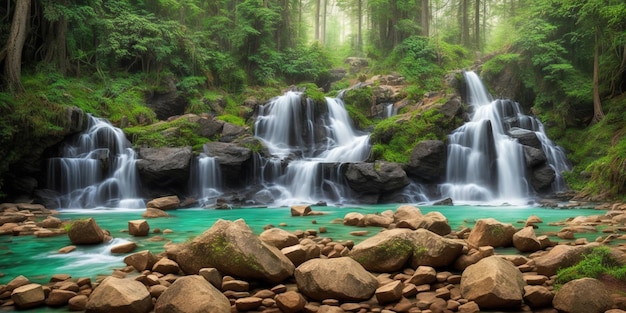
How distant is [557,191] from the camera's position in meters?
18.8

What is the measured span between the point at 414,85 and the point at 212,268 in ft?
80.5

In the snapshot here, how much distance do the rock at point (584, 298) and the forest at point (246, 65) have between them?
13.4 meters

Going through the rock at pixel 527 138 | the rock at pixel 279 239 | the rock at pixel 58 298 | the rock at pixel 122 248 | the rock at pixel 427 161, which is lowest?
the rock at pixel 58 298

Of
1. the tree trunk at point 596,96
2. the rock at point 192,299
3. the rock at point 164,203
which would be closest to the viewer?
the rock at point 192,299

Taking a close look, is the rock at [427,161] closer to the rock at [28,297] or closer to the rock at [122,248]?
the rock at [122,248]

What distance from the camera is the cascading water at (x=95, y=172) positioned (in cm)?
1634

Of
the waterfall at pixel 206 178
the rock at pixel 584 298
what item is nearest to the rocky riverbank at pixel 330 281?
the rock at pixel 584 298

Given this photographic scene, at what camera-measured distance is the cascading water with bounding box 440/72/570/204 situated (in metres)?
18.8

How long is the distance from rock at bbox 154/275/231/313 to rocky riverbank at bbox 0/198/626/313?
1 centimetres

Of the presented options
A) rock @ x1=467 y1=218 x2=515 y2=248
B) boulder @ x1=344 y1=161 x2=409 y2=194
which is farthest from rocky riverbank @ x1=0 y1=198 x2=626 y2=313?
boulder @ x1=344 y1=161 x2=409 y2=194

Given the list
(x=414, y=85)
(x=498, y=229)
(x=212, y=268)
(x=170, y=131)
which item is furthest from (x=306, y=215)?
(x=414, y=85)

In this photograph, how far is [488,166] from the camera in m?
19.8

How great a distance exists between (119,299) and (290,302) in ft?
5.32

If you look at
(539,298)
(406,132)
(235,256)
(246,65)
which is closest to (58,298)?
(235,256)
